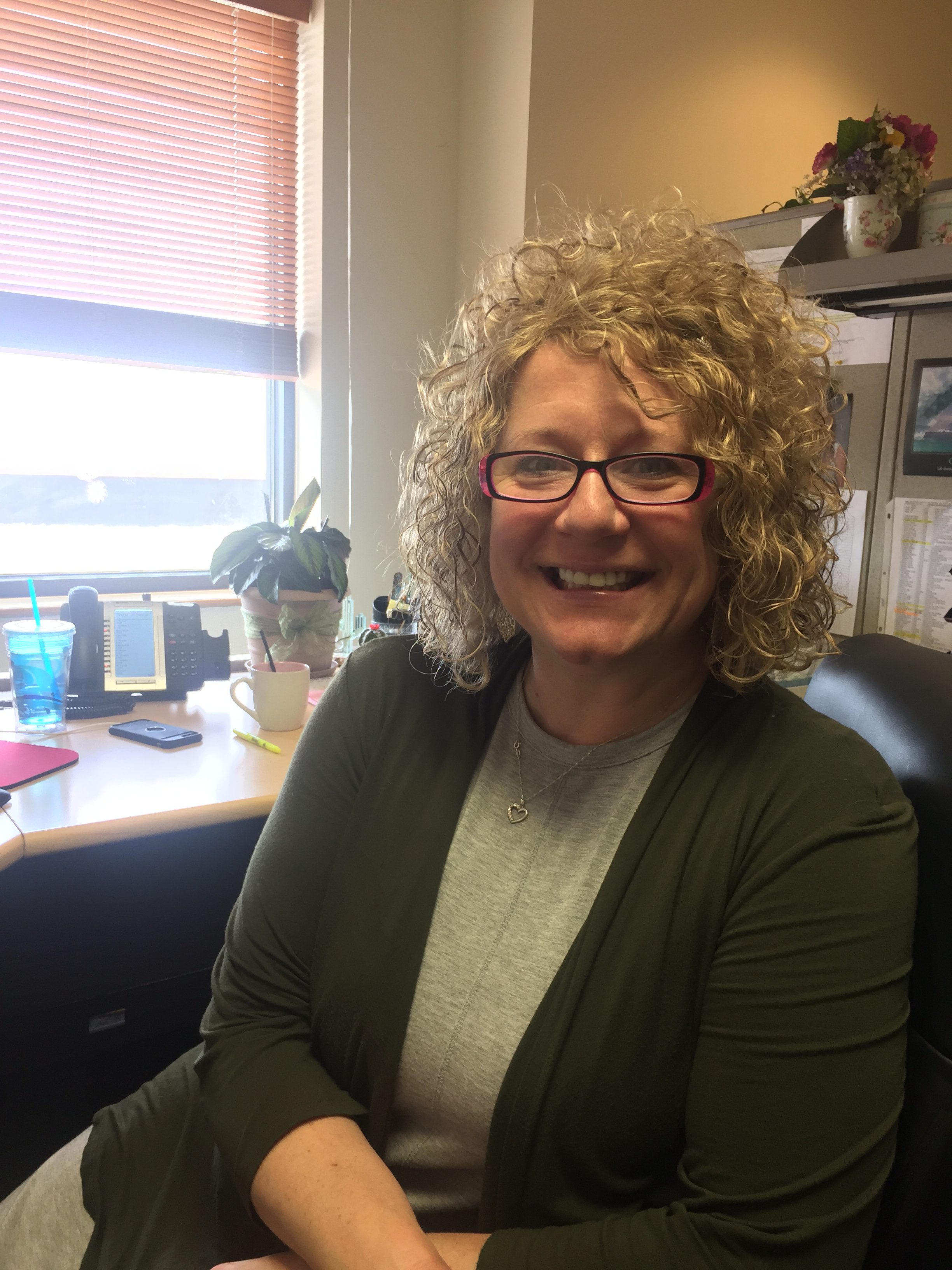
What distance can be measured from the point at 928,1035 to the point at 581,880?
0.98 ft

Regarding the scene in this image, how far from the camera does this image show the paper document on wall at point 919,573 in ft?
4.67

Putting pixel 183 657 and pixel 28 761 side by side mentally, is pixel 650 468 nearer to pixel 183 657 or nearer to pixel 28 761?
pixel 28 761

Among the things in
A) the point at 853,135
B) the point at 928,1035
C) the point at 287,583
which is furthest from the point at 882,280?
the point at 287,583

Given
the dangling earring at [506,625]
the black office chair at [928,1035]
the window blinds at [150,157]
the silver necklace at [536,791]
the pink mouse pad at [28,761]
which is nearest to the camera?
the black office chair at [928,1035]

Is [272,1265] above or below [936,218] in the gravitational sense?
below

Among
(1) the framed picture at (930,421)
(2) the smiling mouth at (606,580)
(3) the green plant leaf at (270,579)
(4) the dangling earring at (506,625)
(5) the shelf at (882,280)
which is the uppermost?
(5) the shelf at (882,280)

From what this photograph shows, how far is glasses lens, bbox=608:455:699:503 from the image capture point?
2.67 ft

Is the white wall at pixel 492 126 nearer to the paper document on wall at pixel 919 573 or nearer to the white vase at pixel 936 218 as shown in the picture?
the white vase at pixel 936 218

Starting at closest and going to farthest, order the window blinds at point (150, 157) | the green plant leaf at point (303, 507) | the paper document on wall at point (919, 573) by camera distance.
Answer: the paper document on wall at point (919, 573), the green plant leaf at point (303, 507), the window blinds at point (150, 157)

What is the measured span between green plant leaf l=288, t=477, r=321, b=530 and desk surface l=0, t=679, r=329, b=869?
1.45ft

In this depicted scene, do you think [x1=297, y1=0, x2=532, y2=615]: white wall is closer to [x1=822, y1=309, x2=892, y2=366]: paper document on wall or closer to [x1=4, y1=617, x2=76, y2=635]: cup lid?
[x1=4, y1=617, x2=76, y2=635]: cup lid

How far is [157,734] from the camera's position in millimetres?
1531

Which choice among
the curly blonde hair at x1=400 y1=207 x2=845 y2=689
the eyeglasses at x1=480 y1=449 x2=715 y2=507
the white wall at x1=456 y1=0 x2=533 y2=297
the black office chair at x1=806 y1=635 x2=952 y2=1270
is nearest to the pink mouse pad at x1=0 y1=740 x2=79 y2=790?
the curly blonde hair at x1=400 y1=207 x2=845 y2=689

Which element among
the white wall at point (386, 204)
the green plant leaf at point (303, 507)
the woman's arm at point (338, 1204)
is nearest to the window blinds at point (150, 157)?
the white wall at point (386, 204)
